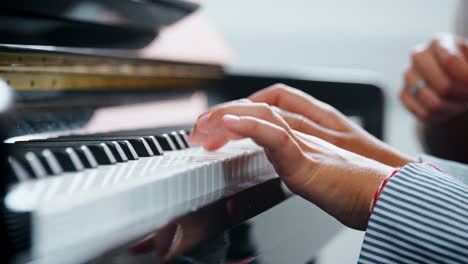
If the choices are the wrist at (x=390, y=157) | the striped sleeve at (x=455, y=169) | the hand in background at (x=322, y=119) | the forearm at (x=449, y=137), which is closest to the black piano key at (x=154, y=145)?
the hand in background at (x=322, y=119)

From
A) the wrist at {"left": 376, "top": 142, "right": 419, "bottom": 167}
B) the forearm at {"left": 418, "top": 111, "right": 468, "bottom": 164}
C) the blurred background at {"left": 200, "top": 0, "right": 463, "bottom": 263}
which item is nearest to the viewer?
the wrist at {"left": 376, "top": 142, "right": 419, "bottom": 167}

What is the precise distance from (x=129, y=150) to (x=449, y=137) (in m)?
1.33

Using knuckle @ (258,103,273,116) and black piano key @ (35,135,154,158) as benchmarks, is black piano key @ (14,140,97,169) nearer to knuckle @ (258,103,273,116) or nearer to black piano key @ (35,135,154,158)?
black piano key @ (35,135,154,158)

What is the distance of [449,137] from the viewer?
158 cm

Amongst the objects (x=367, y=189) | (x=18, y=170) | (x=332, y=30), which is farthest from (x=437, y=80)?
(x=332, y=30)

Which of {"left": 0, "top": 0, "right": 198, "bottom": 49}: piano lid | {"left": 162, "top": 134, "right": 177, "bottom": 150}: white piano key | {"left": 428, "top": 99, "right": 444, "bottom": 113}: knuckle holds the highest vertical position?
{"left": 0, "top": 0, "right": 198, "bottom": 49}: piano lid

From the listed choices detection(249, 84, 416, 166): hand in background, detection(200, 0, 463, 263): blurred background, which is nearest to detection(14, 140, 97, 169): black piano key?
detection(249, 84, 416, 166): hand in background

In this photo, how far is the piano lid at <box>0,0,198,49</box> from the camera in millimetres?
694

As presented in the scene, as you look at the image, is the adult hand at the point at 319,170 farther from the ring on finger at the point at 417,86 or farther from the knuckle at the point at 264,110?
the ring on finger at the point at 417,86

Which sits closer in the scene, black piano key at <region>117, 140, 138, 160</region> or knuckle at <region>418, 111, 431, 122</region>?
black piano key at <region>117, 140, 138, 160</region>

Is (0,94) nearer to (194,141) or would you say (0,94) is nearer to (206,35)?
(194,141)

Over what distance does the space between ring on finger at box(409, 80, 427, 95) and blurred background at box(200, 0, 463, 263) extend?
1.23 meters

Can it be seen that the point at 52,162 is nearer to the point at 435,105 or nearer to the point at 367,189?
the point at 367,189

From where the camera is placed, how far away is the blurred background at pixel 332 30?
2.53m
